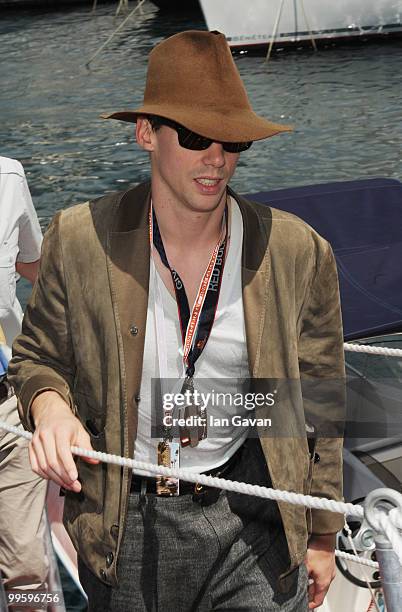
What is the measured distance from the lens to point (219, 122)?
2.45 m

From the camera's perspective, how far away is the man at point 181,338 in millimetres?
2520

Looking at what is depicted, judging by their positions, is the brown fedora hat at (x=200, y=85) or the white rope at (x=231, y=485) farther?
the brown fedora hat at (x=200, y=85)

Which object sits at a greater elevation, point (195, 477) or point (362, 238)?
point (195, 477)

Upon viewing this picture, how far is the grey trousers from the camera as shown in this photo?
2.58 metres

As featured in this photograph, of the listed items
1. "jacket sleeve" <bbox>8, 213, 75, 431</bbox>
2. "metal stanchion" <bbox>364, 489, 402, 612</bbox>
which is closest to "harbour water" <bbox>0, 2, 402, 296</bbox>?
"jacket sleeve" <bbox>8, 213, 75, 431</bbox>

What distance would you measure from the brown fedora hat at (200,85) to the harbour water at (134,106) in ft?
42.5

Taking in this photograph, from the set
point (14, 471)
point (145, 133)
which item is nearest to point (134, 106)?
point (14, 471)

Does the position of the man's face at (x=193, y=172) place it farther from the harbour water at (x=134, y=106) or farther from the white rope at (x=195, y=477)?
the harbour water at (x=134, y=106)

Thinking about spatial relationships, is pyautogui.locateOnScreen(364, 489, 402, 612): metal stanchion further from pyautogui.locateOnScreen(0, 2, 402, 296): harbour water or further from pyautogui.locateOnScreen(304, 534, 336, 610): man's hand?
pyautogui.locateOnScreen(0, 2, 402, 296): harbour water

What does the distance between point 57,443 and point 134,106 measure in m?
20.0

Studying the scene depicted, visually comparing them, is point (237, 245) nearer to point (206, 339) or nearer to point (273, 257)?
point (273, 257)

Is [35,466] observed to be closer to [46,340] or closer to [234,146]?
[46,340]

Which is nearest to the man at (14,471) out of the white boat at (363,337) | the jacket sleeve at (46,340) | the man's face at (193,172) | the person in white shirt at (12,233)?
the person in white shirt at (12,233)

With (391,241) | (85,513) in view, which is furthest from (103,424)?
(391,241)
